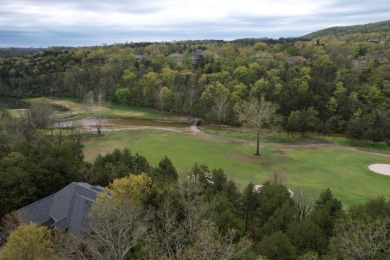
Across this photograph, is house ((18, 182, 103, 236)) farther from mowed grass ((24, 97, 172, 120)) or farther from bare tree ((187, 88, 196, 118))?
bare tree ((187, 88, 196, 118))

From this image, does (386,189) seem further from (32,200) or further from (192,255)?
(32,200)

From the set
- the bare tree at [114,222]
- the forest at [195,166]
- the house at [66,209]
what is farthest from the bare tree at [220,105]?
the bare tree at [114,222]

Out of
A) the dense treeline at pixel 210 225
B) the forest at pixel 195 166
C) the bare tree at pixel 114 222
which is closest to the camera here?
the dense treeline at pixel 210 225

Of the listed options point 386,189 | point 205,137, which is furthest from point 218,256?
point 205,137

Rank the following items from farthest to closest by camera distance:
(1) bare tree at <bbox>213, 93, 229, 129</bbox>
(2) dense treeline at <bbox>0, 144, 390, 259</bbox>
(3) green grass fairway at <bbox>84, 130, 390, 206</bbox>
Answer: (1) bare tree at <bbox>213, 93, 229, 129</bbox> < (3) green grass fairway at <bbox>84, 130, 390, 206</bbox> < (2) dense treeline at <bbox>0, 144, 390, 259</bbox>

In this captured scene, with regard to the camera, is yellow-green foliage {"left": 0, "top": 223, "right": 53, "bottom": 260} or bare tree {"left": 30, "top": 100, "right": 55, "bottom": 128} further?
bare tree {"left": 30, "top": 100, "right": 55, "bottom": 128}

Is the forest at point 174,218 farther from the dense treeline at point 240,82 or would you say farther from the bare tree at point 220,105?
the dense treeline at point 240,82

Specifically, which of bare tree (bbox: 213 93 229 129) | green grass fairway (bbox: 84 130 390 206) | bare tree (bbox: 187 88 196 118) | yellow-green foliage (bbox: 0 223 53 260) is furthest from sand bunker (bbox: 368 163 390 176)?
bare tree (bbox: 187 88 196 118)
